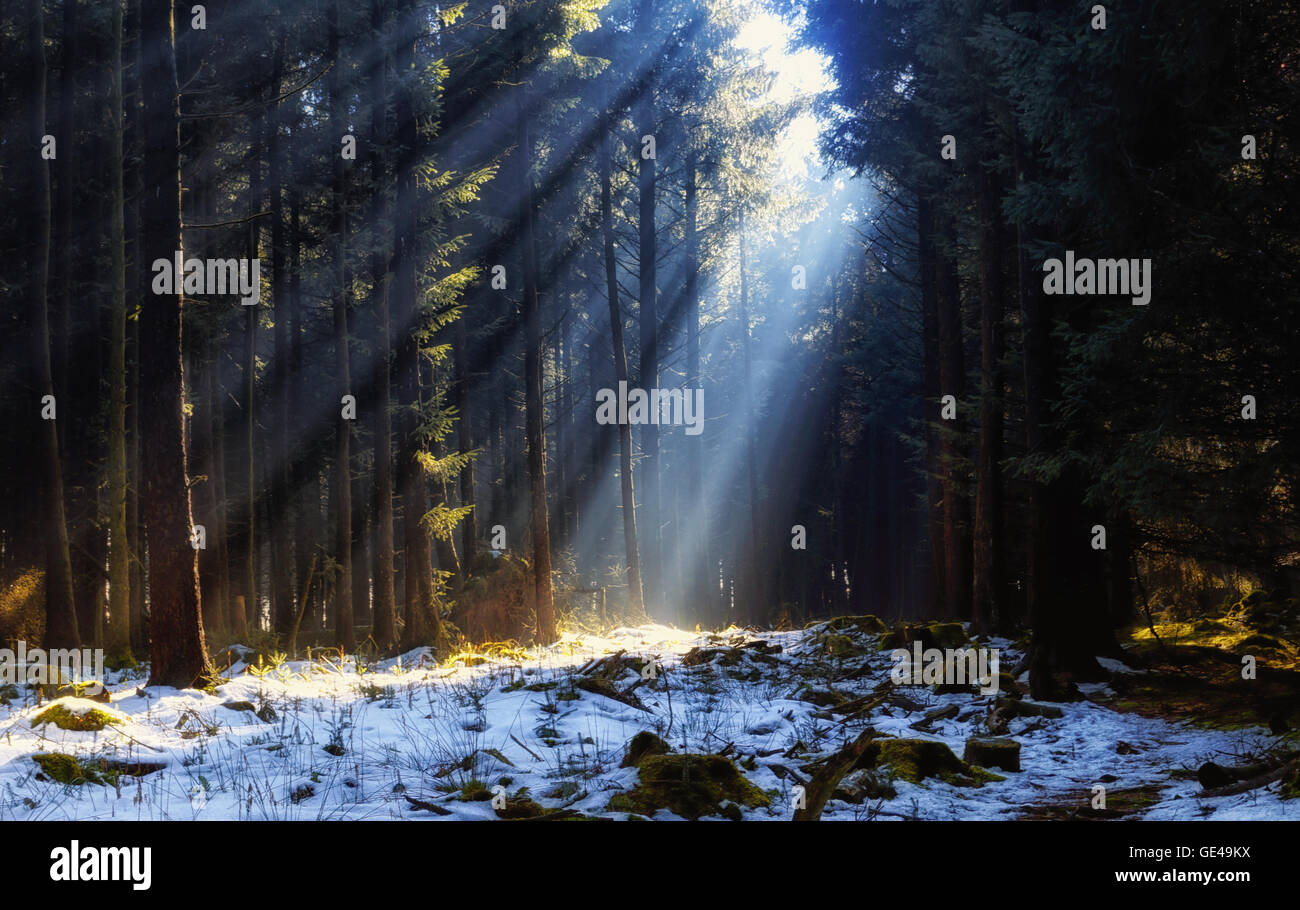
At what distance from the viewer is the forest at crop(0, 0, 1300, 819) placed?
667 cm

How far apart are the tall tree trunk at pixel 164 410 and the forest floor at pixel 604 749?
724 mm

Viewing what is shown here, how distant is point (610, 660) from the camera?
1043cm

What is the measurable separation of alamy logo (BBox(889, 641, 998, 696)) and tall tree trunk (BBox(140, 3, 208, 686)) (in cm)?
812

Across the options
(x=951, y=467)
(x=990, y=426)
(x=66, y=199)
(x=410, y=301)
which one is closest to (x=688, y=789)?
(x=990, y=426)

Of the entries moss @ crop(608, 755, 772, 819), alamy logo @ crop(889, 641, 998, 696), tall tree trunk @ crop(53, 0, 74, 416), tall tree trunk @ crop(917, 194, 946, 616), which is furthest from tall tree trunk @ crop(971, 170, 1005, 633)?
tall tree trunk @ crop(53, 0, 74, 416)

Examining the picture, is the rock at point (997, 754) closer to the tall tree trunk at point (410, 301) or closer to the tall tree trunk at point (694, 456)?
the tall tree trunk at point (410, 301)

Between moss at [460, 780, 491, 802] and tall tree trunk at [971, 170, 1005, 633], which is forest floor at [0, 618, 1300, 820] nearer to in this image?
moss at [460, 780, 491, 802]

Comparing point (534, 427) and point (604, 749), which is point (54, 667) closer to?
point (604, 749)

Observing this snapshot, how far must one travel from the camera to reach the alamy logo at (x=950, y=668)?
9.66 m

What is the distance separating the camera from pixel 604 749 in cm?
659

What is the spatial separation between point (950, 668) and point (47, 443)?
14.4 metres
